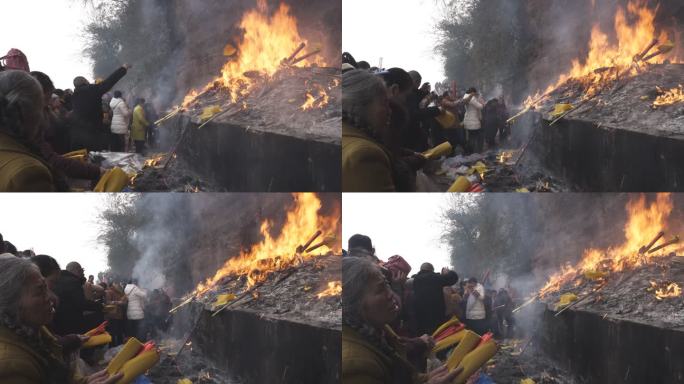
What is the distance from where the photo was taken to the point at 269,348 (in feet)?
13.4

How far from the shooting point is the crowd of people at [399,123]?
3812 mm

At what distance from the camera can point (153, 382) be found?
406 centimetres

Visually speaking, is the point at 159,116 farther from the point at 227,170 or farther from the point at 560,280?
the point at 560,280

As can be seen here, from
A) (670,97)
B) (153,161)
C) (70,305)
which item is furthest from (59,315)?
(670,97)

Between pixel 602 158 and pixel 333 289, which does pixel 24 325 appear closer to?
pixel 333 289

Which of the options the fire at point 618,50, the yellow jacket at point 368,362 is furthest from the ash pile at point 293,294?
the fire at point 618,50

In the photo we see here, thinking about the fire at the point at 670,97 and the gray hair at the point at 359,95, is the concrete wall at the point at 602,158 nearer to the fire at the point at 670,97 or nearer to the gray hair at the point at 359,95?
the fire at the point at 670,97

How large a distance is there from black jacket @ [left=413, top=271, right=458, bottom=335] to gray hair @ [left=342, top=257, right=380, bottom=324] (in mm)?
259

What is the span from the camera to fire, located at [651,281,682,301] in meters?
4.16

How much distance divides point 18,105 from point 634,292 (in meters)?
3.05

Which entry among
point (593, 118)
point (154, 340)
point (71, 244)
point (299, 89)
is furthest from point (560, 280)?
point (71, 244)

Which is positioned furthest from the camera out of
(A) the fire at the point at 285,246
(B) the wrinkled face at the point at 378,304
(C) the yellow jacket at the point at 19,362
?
(A) the fire at the point at 285,246

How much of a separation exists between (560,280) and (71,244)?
2.40 metres

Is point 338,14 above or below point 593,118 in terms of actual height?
above
